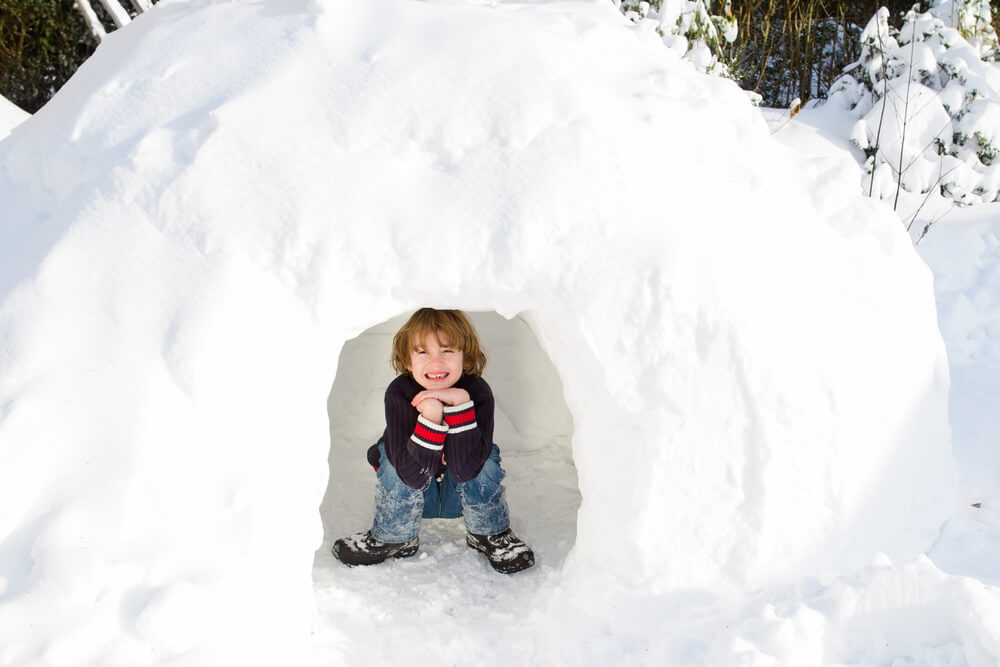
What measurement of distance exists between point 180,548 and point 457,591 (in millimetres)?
973

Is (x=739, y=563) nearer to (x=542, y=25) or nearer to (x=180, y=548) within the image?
(x=180, y=548)

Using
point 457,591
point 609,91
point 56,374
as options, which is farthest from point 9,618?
point 609,91

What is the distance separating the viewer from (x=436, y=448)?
258 cm

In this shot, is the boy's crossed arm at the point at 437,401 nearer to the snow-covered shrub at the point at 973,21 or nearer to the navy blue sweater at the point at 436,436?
the navy blue sweater at the point at 436,436

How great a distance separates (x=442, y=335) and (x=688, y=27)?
2972mm

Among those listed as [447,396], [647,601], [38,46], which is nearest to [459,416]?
[447,396]

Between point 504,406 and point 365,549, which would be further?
point 504,406

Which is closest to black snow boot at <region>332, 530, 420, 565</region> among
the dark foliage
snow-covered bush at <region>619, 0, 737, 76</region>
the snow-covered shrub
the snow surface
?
snow-covered bush at <region>619, 0, 737, 76</region>

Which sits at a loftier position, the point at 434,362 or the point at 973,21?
the point at 434,362

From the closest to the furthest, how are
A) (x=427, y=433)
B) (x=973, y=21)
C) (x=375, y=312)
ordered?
(x=375, y=312) < (x=427, y=433) < (x=973, y=21)

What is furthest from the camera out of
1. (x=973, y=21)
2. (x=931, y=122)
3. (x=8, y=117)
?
(x=973, y=21)

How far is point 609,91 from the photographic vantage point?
2.38m

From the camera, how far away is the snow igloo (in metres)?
1.86

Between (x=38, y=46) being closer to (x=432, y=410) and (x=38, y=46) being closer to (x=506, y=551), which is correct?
(x=432, y=410)
